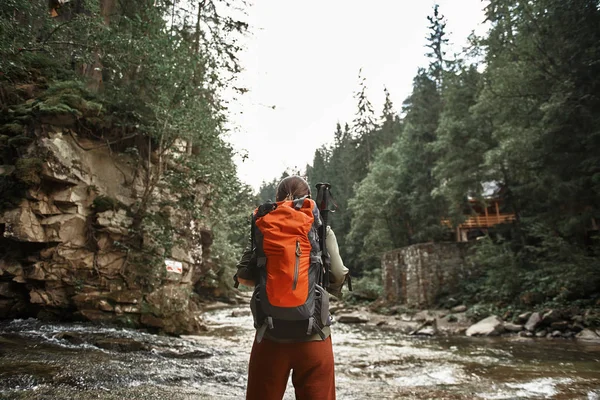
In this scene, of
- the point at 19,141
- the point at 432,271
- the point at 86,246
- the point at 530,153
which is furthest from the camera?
the point at 432,271

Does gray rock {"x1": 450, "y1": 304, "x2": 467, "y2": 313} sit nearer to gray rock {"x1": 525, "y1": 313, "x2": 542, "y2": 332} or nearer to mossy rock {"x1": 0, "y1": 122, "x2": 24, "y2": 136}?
gray rock {"x1": 525, "y1": 313, "x2": 542, "y2": 332}

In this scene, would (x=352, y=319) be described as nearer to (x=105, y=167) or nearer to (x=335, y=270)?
(x=105, y=167)

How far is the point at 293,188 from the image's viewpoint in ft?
9.16

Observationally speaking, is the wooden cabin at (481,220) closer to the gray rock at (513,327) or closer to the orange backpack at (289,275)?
the gray rock at (513,327)

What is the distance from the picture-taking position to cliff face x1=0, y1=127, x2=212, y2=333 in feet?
29.6

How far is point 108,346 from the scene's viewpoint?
6781 mm

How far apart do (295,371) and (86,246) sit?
9.24 metres

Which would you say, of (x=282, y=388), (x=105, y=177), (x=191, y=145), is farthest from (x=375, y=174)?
(x=282, y=388)

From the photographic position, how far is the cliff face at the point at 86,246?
355 inches

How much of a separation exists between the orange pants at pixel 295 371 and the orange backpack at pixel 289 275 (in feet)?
0.27

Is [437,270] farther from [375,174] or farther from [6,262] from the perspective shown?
[6,262]

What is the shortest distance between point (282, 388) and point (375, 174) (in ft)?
104

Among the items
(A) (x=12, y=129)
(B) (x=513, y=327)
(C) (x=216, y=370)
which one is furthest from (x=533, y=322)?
(A) (x=12, y=129)

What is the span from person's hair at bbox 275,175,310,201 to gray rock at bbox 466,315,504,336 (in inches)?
519
